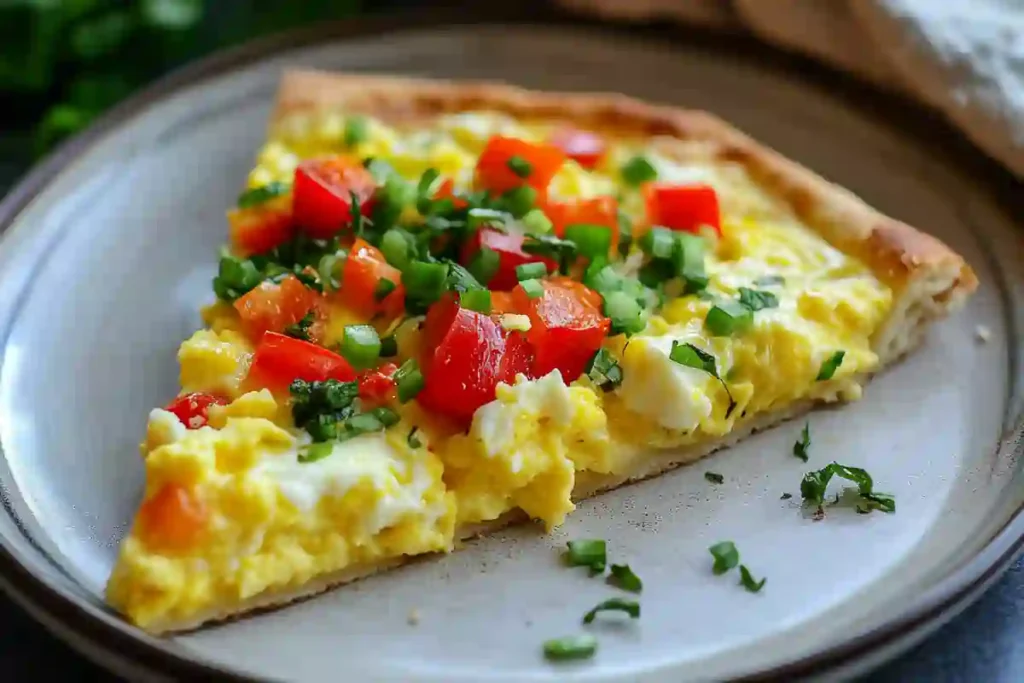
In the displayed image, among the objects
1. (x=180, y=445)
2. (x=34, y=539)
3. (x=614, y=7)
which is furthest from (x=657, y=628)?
(x=614, y=7)

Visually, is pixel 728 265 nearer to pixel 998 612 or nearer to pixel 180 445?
pixel 998 612

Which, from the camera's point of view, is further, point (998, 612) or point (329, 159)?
point (329, 159)

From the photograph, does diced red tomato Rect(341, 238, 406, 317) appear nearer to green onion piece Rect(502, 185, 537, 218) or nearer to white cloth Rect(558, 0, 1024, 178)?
green onion piece Rect(502, 185, 537, 218)

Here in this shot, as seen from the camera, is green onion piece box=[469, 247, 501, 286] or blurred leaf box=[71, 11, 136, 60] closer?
green onion piece box=[469, 247, 501, 286]

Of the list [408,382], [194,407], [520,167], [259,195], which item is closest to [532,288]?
[408,382]

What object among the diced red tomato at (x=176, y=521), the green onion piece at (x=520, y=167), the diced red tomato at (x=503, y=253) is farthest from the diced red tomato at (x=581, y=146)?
the diced red tomato at (x=176, y=521)

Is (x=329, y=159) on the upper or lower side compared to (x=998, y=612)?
upper

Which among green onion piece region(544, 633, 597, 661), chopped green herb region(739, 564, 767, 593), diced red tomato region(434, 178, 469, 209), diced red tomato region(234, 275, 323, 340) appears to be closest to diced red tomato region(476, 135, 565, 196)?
diced red tomato region(434, 178, 469, 209)
